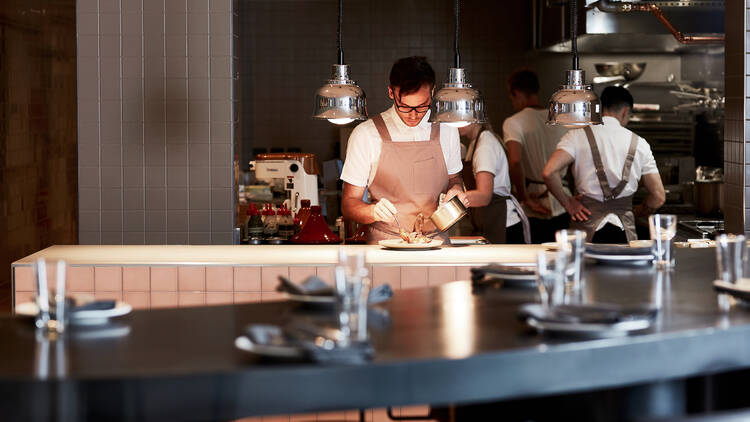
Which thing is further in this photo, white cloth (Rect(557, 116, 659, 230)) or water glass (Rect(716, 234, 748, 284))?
white cloth (Rect(557, 116, 659, 230))

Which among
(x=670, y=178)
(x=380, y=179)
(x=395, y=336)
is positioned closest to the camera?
(x=395, y=336)

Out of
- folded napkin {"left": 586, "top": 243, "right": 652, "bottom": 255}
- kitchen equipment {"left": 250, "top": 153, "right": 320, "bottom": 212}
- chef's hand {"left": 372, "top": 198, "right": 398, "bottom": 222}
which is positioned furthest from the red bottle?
folded napkin {"left": 586, "top": 243, "right": 652, "bottom": 255}

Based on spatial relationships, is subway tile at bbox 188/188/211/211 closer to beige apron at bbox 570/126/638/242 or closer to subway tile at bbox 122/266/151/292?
subway tile at bbox 122/266/151/292

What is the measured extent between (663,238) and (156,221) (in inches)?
100

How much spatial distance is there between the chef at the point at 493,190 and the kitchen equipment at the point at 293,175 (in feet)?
3.03

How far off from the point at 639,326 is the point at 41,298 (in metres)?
1.36

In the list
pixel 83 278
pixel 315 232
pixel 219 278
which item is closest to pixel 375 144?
pixel 315 232

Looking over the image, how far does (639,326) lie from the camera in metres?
2.31

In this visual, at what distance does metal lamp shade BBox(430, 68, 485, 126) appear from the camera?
408cm

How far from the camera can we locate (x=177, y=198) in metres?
4.90

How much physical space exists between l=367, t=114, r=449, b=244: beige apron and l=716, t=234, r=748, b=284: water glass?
6.77ft

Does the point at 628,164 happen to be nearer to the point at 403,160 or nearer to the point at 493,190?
the point at 493,190

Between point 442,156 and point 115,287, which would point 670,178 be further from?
point 115,287

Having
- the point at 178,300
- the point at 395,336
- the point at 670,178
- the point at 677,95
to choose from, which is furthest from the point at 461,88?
the point at 677,95
